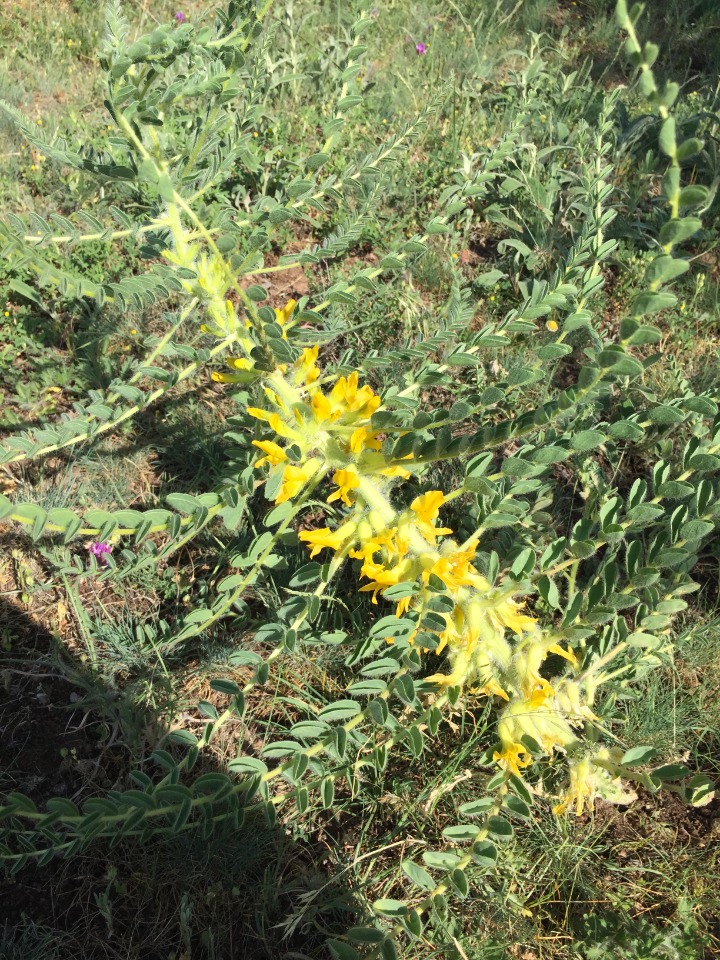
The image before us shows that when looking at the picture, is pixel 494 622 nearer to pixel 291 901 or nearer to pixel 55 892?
pixel 291 901

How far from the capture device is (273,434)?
1.86m

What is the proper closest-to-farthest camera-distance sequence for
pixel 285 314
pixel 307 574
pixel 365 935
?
pixel 365 935 < pixel 307 574 < pixel 285 314

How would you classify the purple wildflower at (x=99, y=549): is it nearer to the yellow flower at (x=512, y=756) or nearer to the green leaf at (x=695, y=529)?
the yellow flower at (x=512, y=756)

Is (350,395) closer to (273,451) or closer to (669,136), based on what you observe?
(273,451)

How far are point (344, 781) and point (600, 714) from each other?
0.64m

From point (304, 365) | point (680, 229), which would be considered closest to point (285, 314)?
point (304, 365)

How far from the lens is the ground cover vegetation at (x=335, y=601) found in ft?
4.80

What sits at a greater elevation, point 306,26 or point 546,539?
point 306,26

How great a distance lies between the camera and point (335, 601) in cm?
202

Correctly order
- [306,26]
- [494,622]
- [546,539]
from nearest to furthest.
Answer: [494,622] → [546,539] → [306,26]

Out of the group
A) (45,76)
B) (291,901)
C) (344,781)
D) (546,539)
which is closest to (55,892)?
(291,901)

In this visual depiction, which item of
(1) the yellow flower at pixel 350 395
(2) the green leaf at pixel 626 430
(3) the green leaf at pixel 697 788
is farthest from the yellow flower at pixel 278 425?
(3) the green leaf at pixel 697 788

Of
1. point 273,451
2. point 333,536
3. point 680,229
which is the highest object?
point 680,229

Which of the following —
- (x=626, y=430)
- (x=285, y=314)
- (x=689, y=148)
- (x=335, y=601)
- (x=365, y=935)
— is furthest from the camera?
(x=335, y=601)
